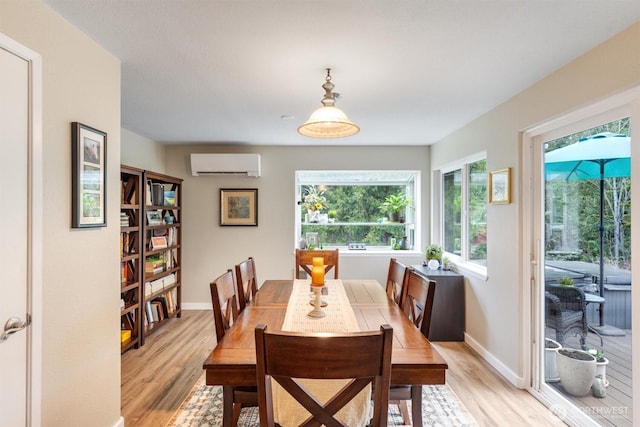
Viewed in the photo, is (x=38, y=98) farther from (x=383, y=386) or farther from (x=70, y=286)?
(x=383, y=386)

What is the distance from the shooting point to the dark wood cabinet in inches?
136

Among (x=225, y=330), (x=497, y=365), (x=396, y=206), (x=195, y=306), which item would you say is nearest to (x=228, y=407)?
(x=225, y=330)

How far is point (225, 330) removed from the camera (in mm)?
1856

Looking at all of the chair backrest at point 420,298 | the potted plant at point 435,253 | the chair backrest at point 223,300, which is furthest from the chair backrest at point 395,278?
the potted plant at point 435,253

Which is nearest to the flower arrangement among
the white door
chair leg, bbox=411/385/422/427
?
chair leg, bbox=411/385/422/427

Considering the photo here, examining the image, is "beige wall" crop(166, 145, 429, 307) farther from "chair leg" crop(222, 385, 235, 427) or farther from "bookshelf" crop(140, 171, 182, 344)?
"chair leg" crop(222, 385, 235, 427)

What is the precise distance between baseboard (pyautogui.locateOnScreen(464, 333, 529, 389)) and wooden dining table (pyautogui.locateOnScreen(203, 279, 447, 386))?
130cm

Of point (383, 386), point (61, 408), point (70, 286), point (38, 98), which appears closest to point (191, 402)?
point (61, 408)

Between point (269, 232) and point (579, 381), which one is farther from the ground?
point (269, 232)

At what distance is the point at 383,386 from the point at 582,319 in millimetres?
1936

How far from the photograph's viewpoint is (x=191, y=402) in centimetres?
236

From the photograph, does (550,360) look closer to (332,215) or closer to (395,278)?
(395,278)

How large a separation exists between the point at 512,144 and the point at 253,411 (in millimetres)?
2841

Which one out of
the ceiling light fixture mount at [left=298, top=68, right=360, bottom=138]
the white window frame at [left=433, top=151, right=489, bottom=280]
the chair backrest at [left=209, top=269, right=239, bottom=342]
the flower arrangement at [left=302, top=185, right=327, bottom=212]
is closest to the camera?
the chair backrest at [left=209, top=269, right=239, bottom=342]
